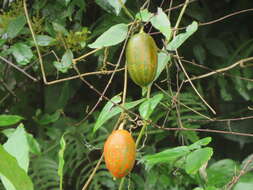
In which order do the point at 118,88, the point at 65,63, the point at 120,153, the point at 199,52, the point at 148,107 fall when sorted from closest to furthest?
A: the point at 120,153
the point at 148,107
the point at 65,63
the point at 199,52
the point at 118,88

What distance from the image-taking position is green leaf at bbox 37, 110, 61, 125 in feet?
4.40

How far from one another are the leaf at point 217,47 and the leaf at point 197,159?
1.95ft

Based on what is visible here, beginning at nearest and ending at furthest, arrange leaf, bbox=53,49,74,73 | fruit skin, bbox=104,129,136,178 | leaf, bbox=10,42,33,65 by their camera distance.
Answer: fruit skin, bbox=104,129,136,178 < leaf, bbox=53,49,74,73 < leaf, bbox=10,42,33,65

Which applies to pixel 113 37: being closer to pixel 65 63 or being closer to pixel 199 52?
pixel 65 63

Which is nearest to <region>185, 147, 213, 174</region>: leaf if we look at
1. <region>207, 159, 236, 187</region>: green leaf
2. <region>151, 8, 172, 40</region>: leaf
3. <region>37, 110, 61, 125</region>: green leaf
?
<region>151, 8, 172, 40</region>: leaf

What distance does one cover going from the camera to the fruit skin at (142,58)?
2.29 feet

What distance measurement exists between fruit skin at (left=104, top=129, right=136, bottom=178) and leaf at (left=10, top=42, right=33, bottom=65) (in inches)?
19.4

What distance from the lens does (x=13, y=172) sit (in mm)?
696

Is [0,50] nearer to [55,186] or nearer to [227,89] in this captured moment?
[55,186]

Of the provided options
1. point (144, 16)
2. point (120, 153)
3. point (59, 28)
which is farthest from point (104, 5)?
point (120, 153)

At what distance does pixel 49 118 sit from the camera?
53.7 inches

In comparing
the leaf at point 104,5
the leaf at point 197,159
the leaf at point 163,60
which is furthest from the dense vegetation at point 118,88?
the leaf at point 197,159

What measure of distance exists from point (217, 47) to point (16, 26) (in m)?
0.49

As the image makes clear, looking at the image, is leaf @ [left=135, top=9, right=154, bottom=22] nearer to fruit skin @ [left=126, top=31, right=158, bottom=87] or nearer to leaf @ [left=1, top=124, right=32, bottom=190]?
fruit skin @ [left=126, top=31, right=158, bottom=87]
